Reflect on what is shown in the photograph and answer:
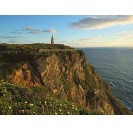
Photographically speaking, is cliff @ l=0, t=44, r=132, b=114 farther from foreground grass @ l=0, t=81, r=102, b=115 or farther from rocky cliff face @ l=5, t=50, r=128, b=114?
foreground grass @ l=0, t=81, r=102, b=115

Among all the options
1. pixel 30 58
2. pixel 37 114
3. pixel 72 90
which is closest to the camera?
pixel 37 114

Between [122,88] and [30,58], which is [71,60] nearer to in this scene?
[30,58]

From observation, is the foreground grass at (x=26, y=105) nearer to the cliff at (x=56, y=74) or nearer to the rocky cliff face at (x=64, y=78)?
the cliff at (x=56, y=74)

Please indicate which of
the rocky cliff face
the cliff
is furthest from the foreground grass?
the rocky cliff face

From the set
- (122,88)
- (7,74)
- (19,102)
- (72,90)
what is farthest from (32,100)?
(122,88)

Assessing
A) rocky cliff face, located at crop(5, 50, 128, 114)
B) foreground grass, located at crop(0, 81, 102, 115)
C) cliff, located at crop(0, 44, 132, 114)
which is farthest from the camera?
rocky cliff face, located at crop(5, 50, 128, 114)

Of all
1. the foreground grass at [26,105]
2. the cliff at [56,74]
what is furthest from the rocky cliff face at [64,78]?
the foreground grass at [26,105]

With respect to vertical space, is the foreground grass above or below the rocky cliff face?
above

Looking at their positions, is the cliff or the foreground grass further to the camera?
the cliff
